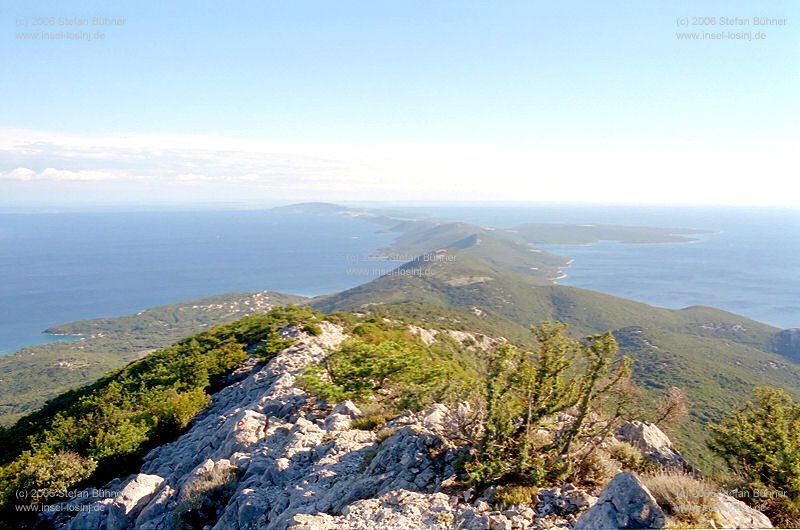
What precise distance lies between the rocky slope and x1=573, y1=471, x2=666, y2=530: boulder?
12 millimetres

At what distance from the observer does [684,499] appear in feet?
18.4

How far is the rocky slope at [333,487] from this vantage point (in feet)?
20.6

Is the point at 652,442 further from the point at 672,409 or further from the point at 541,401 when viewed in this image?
the point at 541,401

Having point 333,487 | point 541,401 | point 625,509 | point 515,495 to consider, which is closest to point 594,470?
point 541,401

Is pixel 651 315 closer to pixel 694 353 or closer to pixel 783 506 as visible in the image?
pixel 694 353

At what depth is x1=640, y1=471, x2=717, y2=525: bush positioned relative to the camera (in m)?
5.45

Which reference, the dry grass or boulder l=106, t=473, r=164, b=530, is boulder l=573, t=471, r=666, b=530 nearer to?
the dry grass

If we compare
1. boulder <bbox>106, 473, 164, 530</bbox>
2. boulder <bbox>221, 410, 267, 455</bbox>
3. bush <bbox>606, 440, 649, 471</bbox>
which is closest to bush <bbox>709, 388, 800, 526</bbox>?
bush <bbox>606, 440, 649, 471</bbox>

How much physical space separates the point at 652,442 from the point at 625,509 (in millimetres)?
4594

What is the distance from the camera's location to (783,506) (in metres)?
6.48

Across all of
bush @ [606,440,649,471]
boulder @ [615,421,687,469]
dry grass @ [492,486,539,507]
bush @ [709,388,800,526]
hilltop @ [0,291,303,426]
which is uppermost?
bush @ [709,388,800,526]

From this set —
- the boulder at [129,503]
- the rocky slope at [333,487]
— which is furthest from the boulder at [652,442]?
the boulder at [129,503]

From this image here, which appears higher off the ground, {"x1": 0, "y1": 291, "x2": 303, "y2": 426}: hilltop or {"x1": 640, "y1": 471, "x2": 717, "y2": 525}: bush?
{"x1": 640, "y1": 471, "x2": 717, "y2": 525}: bush

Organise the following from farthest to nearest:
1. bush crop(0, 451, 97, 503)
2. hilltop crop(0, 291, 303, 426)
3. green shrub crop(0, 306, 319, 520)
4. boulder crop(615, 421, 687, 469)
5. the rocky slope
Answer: hilltop crop(0, 291, 303, 426), green shrub crop(0, 306, 319, 520), bush crop(0, 451, 97, 503), boulder crop(615, 421, 687, 469), the rocky slope
